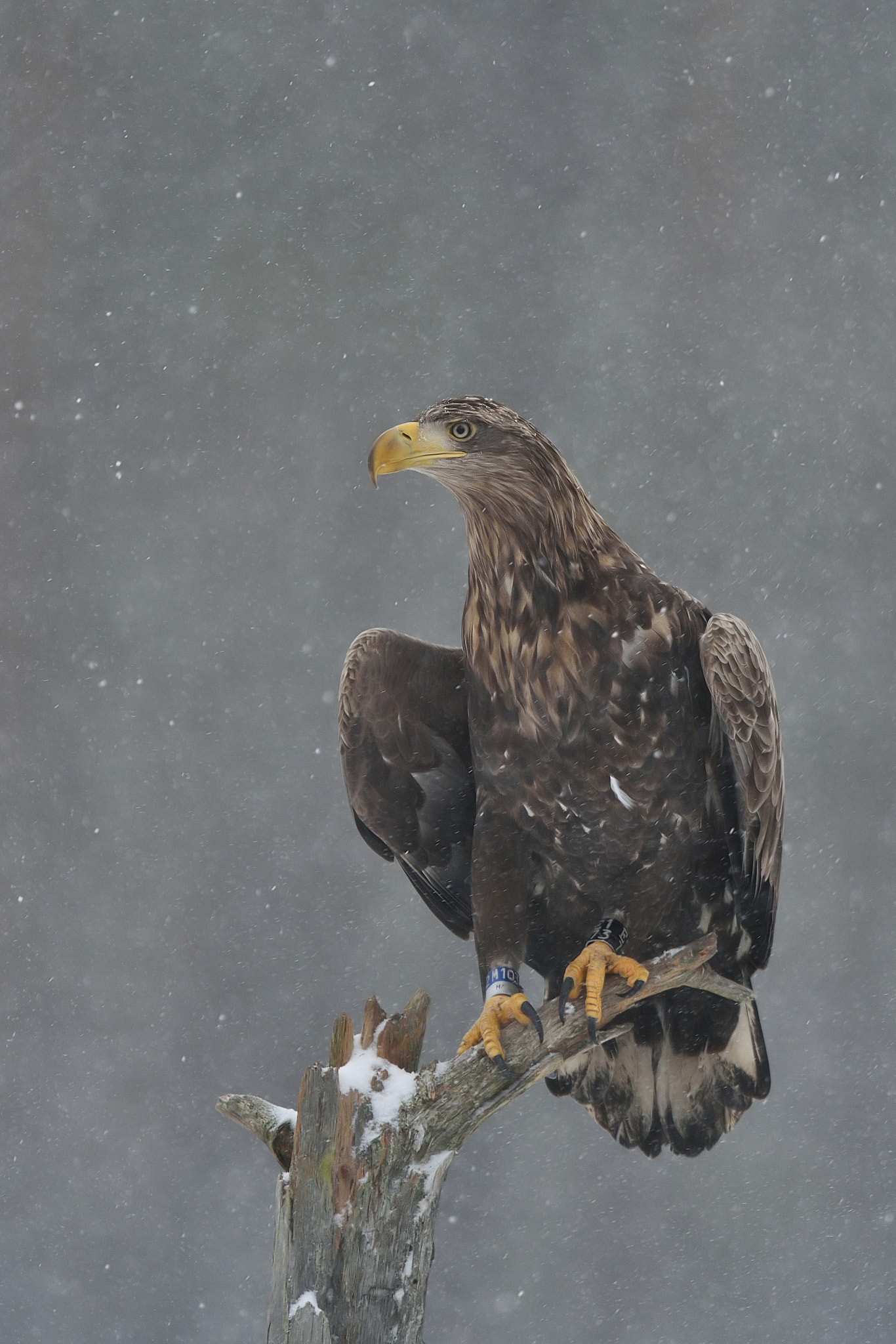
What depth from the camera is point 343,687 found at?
4.00 meters

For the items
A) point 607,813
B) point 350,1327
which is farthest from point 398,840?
point 350,1327

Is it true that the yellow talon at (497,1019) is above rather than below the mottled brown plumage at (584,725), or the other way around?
below

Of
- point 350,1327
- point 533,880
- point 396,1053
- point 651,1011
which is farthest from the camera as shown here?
point 651,1011

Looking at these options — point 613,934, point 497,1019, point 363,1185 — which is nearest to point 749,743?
point 613,934

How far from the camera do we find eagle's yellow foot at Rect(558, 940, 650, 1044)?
3.35 metres

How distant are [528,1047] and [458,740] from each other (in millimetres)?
1099

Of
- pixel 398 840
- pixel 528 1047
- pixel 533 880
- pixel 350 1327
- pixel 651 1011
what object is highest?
pixel 398 840

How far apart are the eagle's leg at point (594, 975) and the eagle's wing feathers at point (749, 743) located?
503mm

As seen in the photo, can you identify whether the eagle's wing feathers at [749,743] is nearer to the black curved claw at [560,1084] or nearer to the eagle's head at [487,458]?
the eagle's head at [487,458]

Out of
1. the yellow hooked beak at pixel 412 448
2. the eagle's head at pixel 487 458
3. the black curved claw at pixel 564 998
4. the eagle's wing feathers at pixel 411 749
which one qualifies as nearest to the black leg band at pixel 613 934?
the black curved claw at pixel 564 998

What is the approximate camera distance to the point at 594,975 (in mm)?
3402

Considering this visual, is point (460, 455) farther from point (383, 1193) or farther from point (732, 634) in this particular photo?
point (383, 1193)

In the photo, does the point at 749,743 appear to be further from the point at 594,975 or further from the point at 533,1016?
the point at 533,1016

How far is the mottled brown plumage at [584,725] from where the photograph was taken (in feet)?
11.3
